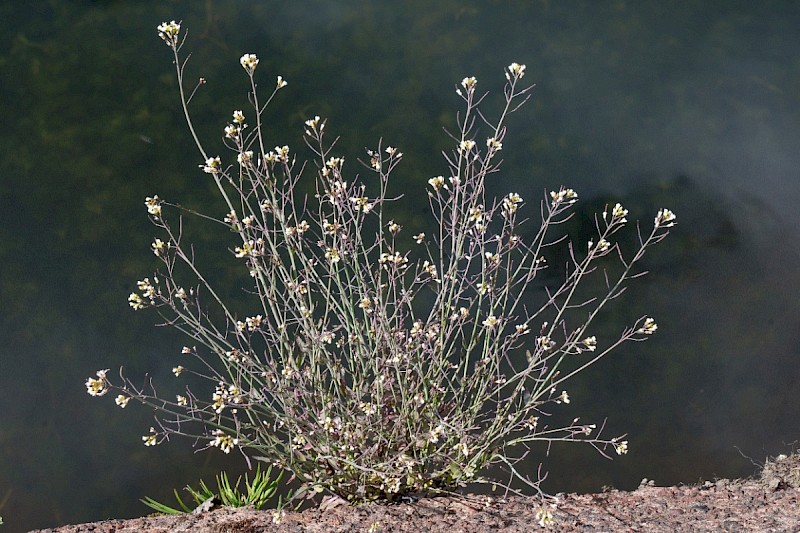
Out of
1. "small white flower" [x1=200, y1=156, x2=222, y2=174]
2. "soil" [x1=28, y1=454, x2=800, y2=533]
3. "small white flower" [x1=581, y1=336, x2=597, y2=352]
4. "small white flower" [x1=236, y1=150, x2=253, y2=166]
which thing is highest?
"small white flower" [x1=236, y1=150, x2=253, y2=166]

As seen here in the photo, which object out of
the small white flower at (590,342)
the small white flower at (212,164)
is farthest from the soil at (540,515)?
the small white flower at (212,164)

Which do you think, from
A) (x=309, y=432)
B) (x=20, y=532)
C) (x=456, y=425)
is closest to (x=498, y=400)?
(x=456, y=425)

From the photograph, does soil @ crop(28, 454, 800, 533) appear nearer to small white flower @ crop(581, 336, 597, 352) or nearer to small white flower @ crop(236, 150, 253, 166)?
small white flower @ crop(581, 336, 597, 352)

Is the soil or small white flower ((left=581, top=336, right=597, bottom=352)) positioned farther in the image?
the soil

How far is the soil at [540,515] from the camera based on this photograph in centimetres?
303

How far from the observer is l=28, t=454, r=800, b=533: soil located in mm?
3027

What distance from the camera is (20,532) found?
3.66m

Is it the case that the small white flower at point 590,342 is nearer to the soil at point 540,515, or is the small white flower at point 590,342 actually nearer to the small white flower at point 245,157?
the soil at point 540,515

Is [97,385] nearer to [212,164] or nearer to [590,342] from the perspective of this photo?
[212,164]

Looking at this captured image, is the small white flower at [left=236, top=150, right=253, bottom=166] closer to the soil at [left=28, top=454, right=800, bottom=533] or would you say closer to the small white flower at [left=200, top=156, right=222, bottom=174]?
the small white flower at [left=200, top=156, right=222, bottom=174]

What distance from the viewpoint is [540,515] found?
2793 mm

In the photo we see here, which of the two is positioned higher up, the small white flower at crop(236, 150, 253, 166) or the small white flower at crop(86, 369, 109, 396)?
the small white flower at crop(236, 150, 253, 166)

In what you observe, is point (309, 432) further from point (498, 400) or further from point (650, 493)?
point (650, 493)

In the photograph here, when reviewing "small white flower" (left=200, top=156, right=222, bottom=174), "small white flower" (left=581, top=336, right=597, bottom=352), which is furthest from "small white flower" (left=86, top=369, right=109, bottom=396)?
"small white flower" (left=581, top=336, right=597, bottom=352)
